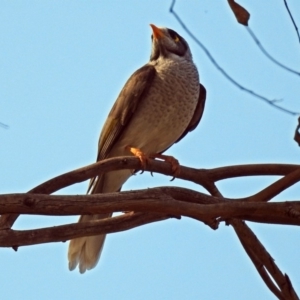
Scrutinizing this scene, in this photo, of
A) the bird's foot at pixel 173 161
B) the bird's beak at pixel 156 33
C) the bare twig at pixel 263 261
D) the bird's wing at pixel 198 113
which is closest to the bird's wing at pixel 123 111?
the bird's foot at pixel 173 161

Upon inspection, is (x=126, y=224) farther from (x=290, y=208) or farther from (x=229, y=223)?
(x=290, y=208)

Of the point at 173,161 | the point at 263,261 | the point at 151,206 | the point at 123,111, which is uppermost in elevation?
the point at 123,111

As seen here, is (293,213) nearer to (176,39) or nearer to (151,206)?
(151,206)

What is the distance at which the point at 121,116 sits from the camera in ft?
17.0

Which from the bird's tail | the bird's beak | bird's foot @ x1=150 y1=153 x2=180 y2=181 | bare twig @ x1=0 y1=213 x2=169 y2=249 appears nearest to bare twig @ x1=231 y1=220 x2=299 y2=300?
bare twig @ x1=0 y1=213 x2=169 y2=249

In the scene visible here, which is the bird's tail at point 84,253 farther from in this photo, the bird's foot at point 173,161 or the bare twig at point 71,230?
the bare twig at point 71,230


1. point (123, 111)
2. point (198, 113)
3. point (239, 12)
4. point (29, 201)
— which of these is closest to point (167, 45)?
point (198, 113)

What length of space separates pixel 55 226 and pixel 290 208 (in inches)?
40.1

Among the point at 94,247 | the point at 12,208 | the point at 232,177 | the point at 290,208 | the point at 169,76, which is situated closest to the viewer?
the point at 12,208

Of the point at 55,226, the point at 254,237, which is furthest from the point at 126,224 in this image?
the point at 254,237

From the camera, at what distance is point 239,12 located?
3092 millimetres

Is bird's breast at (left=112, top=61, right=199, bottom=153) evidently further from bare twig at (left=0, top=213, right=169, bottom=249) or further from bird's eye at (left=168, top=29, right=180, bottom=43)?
bare twig at (left=0, top=213, right=169, bottom=249)

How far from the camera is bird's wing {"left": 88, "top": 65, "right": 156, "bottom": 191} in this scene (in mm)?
5152

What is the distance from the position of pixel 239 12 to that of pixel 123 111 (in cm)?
219
